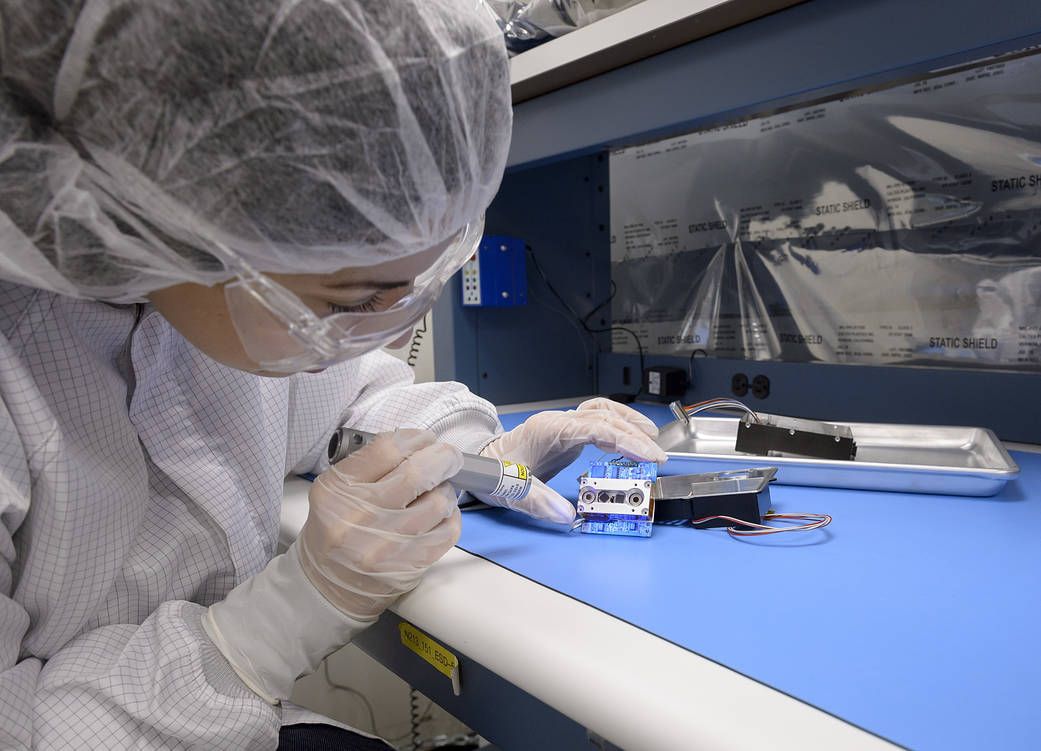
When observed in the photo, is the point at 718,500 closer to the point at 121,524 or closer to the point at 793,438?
the point at 793,438

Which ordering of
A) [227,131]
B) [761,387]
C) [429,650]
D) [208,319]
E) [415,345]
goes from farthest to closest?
[415,345] < [761,387] < [429,650] < [208,319] < [227,131]

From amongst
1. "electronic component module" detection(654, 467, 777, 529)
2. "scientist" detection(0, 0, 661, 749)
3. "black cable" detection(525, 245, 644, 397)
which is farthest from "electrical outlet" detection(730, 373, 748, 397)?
"scientist" detection(0, 0, 661, 749)

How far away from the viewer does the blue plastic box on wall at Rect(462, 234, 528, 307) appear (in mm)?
1250

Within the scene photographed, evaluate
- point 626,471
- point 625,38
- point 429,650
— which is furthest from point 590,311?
point 429,650

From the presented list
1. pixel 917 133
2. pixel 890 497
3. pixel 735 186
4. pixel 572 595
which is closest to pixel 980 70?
pixel 917 133

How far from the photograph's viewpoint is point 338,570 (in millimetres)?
533

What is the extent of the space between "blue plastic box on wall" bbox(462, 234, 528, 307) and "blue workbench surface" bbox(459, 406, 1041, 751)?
0.64 metres

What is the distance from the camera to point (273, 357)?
0.45 meters

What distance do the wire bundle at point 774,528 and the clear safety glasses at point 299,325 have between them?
0.35m

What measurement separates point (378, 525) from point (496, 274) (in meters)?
0.81

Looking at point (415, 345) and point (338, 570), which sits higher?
point (415, 345)

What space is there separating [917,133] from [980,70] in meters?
0.11

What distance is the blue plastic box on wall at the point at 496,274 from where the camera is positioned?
1.25 metres

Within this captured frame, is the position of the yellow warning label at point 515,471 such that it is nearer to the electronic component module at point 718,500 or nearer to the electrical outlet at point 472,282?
the electronic component module at point 718,500
